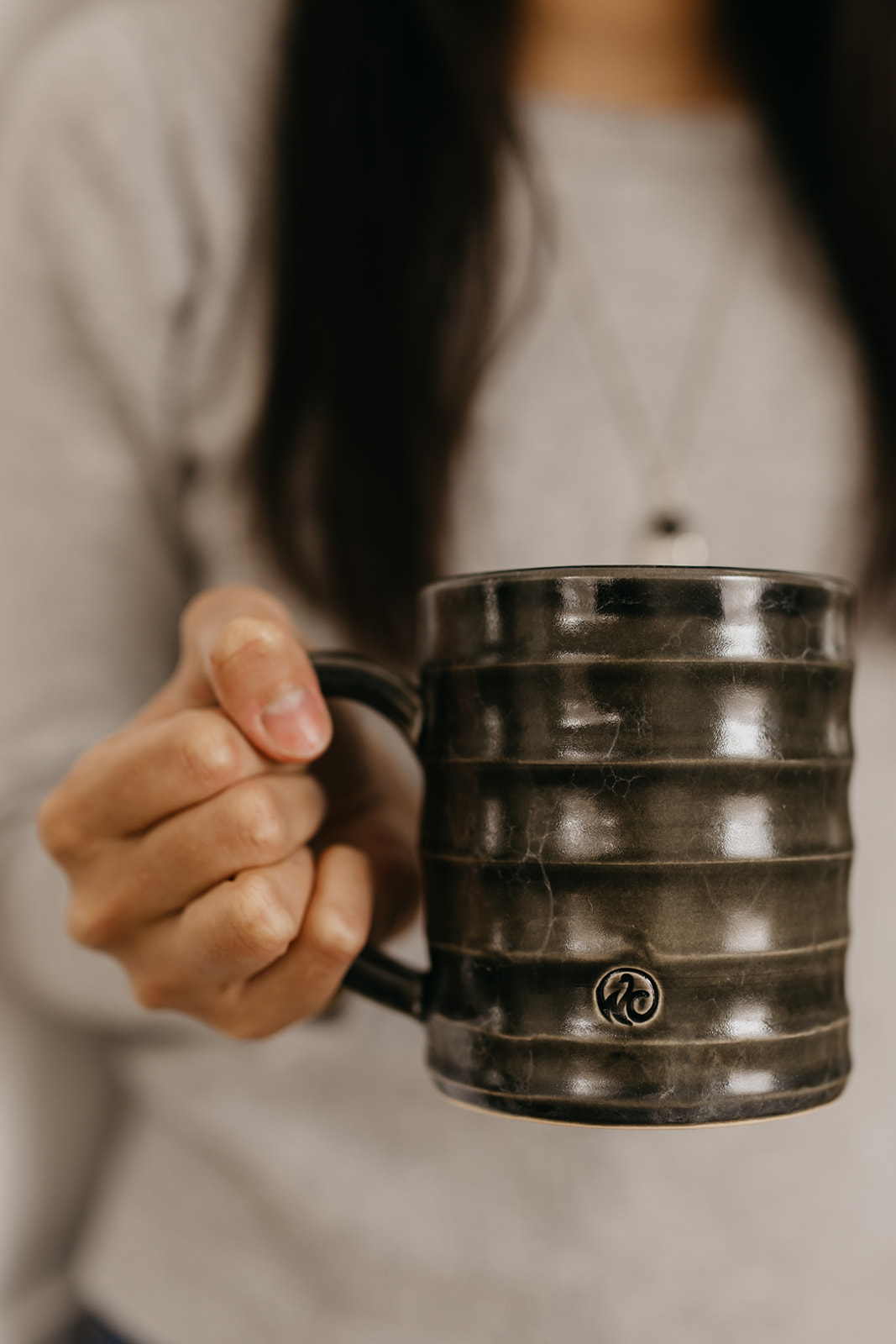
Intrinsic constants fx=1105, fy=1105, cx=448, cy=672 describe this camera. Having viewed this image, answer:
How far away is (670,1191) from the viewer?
831 millimetres

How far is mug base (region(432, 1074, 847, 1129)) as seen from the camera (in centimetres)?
48

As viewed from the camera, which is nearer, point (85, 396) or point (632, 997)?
point (632, 997)

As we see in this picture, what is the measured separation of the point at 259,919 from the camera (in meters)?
0.51

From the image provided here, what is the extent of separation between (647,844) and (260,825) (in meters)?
0.18

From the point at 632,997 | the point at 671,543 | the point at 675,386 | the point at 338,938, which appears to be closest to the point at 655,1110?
the point at 632,997

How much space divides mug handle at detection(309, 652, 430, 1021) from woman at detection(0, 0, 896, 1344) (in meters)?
0.21

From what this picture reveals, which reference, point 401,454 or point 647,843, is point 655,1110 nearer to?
point 647,843

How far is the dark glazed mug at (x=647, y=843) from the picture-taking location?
18.7 inches

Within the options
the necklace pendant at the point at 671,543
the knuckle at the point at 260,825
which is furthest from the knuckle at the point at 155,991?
the necklace pendant at the point at 671,543

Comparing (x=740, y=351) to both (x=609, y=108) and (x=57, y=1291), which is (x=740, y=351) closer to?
(x=609, y=108)

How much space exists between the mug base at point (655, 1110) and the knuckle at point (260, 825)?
147 millimetres

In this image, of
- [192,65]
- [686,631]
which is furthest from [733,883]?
[192,65]

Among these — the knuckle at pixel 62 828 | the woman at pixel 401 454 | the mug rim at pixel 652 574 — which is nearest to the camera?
the mug rim at pixel 652 574

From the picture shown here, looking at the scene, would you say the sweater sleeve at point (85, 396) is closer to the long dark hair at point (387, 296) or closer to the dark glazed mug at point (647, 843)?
the long dark hair at point (387, 296)
